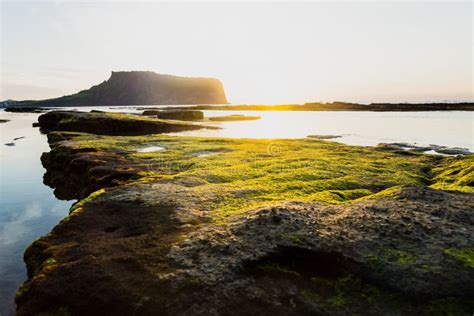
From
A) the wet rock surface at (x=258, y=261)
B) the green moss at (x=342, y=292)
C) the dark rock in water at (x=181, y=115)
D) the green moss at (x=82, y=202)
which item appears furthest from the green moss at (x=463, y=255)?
the dark rock in water at (x=181, y=115)

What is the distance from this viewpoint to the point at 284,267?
10211mm

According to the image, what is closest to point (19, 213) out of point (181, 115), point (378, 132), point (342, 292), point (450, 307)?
point (342, 292)

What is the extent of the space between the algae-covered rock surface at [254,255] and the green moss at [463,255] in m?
0.05

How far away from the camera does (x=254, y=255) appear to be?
10.3m

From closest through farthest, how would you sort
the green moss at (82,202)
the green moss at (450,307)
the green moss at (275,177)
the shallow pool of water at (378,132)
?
the green moss at (450,307) → the green moss at (82,202) → the green moss at (275,177) → the shallow pool of water at (378,132)

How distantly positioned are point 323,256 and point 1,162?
50.2 meters

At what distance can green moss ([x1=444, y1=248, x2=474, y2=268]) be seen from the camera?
9.98 meters

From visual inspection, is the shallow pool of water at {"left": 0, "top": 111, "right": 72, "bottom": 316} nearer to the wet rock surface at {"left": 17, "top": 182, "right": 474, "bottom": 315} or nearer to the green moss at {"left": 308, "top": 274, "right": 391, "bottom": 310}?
the wet rock surface at {"left": 17, "top": 182, "right": 474, "bottom": 315}

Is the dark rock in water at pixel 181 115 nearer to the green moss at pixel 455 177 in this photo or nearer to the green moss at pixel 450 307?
the green moss at pixel 455 177

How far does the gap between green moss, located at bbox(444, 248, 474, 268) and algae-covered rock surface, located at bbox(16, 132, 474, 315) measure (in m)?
0.05

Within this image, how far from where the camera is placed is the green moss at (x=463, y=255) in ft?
32.8

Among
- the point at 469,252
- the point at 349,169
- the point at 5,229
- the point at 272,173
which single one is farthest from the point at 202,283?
the point at 5,229

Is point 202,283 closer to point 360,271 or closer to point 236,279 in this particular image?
point 236,279

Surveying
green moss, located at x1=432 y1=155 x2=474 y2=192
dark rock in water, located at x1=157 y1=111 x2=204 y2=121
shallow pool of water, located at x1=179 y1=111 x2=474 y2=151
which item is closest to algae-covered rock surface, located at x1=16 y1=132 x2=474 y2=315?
green moss, located at x1=432 y1=155 x2=474 y2=192
